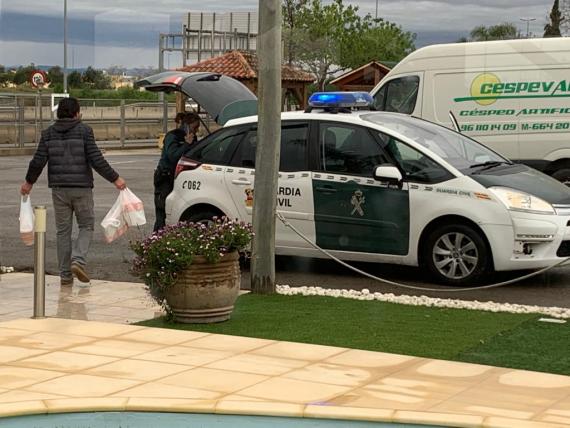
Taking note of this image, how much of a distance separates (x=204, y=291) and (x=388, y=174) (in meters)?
2.66

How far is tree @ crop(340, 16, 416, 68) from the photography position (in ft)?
137

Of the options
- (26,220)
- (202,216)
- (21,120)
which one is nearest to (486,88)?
(202,216)

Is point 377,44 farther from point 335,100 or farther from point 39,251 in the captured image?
point 39,251

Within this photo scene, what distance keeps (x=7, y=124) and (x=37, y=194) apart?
1684 cm

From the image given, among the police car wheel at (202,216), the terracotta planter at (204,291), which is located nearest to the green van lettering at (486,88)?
the police car wheel at (202,216)

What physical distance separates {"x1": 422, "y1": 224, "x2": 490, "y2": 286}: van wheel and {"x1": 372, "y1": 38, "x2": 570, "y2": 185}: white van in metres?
5.63

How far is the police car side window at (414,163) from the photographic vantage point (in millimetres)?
10477

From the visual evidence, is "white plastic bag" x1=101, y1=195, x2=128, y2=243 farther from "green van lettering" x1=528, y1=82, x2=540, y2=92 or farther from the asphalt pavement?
"green van lettering" x1=528, y1=82, x2=540, y2=92

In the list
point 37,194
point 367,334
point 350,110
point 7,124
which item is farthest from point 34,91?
point 367,334

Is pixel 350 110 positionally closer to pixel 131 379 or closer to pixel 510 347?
pixel 510 347

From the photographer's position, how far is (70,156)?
10523 millimetres

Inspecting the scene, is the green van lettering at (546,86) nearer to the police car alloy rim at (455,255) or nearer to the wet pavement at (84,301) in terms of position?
the police car alloy rim at (455,255)

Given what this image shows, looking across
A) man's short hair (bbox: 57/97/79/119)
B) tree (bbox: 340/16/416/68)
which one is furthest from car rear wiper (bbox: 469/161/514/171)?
tree (bbox: 340/16/416/68)

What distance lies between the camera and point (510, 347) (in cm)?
774
